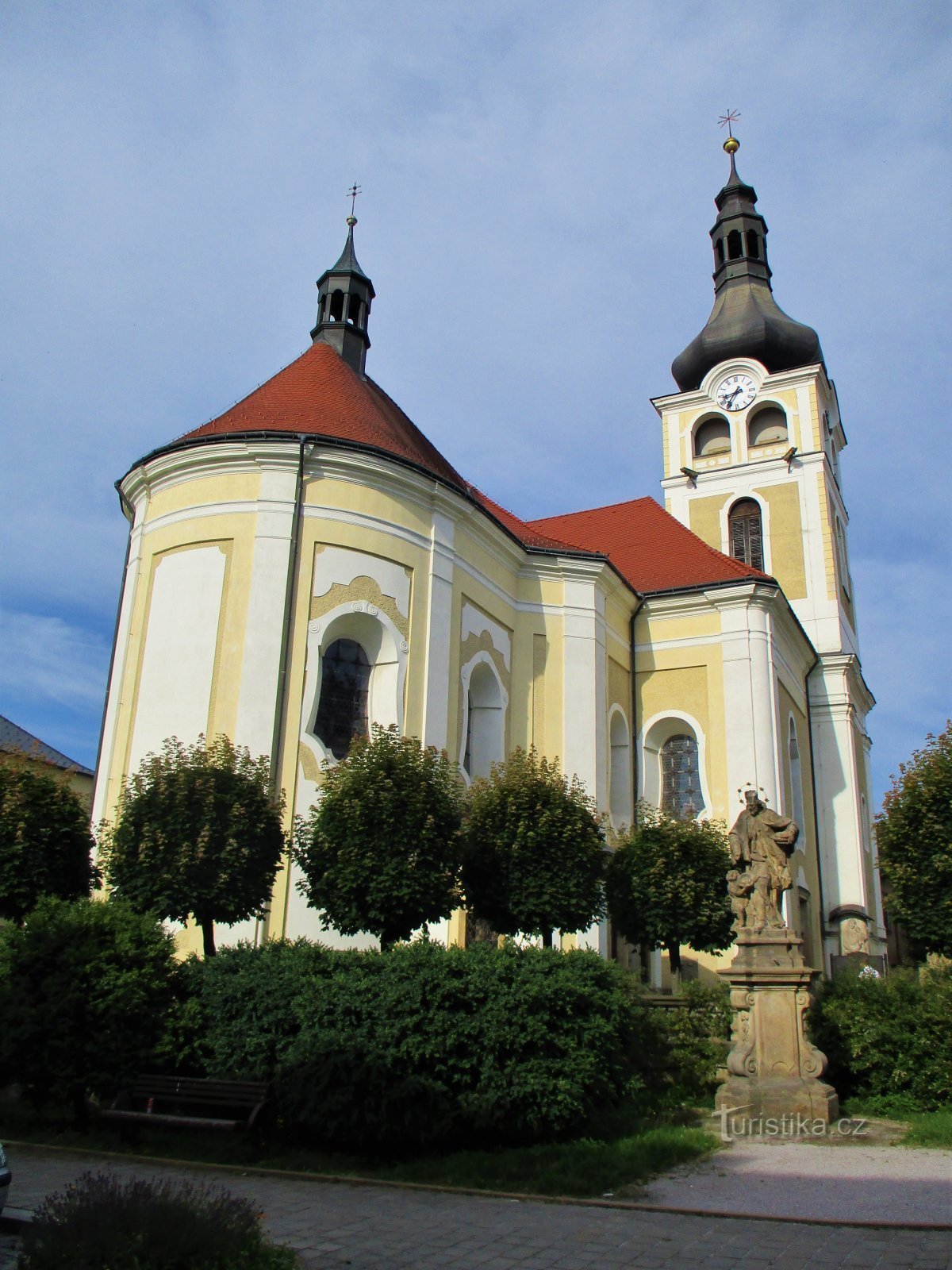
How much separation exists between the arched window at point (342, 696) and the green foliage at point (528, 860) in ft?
10.7

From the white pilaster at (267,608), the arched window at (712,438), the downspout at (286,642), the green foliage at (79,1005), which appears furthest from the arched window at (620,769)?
the green foliage at (79,1005)

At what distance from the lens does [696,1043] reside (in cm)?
1238

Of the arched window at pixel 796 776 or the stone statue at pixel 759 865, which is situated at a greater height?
the arched window at pixel 796 776

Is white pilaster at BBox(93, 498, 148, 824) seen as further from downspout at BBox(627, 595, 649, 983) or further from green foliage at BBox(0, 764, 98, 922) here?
downspout at BBox(627, 595, 649, 983)

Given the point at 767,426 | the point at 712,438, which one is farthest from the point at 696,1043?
the point at 712,438

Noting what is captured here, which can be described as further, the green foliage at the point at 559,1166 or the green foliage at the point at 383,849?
the green foliage at the point at 383,849

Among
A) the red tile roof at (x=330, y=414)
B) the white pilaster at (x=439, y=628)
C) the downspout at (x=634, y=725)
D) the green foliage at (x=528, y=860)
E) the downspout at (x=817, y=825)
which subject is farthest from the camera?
the downspout at (x=817, y=825)

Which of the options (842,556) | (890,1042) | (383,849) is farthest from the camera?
(842,556)

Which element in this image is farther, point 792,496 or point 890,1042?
point 792,496

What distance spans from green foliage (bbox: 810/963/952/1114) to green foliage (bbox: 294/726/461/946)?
15.9 feet

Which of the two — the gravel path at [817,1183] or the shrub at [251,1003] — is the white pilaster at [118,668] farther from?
the gravel path at [817,1183]

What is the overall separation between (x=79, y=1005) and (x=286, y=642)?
7.13 metres

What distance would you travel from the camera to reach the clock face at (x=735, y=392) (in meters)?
32.6

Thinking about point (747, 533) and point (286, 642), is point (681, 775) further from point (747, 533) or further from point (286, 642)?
point (286, 642)
